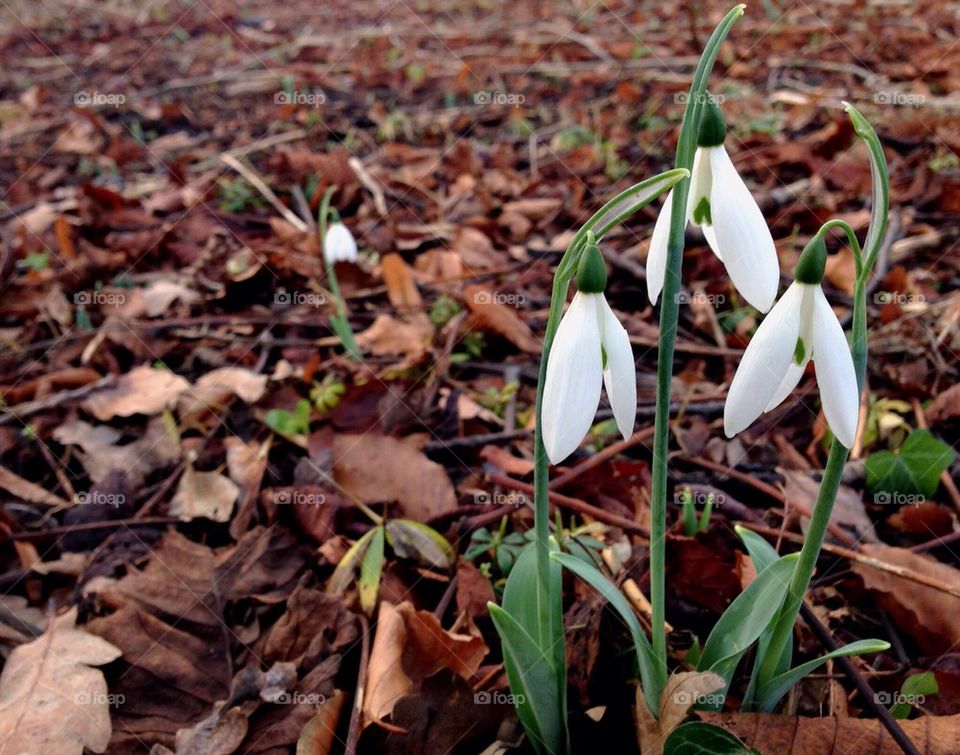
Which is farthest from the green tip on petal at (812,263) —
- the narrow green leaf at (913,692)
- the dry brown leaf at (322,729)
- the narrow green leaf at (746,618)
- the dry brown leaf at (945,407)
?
the dry brown leaf at (945,407)

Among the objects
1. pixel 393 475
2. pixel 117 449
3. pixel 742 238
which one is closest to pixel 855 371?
pixel 742 238

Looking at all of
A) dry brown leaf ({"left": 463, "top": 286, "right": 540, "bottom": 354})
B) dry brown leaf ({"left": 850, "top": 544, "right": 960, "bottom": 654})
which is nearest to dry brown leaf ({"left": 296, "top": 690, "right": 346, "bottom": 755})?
dry brown leaf ({"left": 850, "top": 544, "right": 960, "bottom": 654})

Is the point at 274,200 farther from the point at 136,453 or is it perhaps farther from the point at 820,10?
the point at 820,10

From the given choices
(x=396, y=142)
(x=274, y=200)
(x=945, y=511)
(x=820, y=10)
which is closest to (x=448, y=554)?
(x=945, y=511)

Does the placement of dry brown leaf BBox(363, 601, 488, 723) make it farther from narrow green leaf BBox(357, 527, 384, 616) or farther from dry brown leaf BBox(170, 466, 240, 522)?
dry brown leaf BBox(170, 466, 240, 522)

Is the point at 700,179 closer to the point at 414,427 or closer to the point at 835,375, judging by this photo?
the point at 835,375

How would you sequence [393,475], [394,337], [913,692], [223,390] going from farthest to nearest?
1. [394,337]
2. [223,390]
3. [393,475]
4. [913,692]
